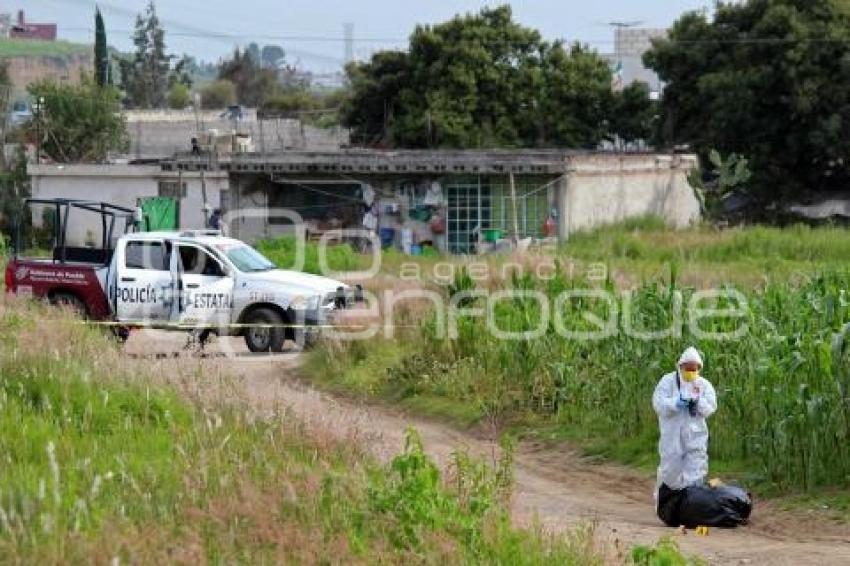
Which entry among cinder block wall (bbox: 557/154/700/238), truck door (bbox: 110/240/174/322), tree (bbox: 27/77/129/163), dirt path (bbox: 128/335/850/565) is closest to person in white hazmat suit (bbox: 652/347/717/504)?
dirt path (bbox: 128/335/850/565)

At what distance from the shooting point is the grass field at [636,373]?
14.7 metres

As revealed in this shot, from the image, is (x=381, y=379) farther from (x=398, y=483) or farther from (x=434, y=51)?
(x=434, y=51)

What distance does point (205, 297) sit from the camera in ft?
80.3

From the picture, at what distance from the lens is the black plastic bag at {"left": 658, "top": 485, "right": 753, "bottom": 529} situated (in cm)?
1319

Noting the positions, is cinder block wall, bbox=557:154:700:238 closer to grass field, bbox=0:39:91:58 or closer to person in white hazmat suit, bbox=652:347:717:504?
person in white hazmat suit, bbox=652:347:717:504

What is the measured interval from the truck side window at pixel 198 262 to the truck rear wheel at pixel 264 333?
833mm

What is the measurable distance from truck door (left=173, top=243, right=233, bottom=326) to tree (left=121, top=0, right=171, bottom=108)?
71894 mm

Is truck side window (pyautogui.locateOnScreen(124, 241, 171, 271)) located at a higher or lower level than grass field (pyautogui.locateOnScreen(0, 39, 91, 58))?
lower

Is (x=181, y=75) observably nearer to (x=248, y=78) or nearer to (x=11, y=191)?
(x=248, y=78)

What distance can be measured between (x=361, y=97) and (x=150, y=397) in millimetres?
50647

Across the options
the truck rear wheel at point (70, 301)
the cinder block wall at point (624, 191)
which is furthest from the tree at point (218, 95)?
the truck rear wheel at point (70, 301)

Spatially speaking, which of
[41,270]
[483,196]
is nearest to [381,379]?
[41,270]

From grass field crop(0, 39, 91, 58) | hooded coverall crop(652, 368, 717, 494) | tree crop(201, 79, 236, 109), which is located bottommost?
hooded coverall crop(652, 368, 717, 494)

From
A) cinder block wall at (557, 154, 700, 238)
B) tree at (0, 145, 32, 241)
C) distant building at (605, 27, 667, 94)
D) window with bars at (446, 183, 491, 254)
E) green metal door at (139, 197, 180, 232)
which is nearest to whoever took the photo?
cinder block wall at (557, 154, 700, 238)
